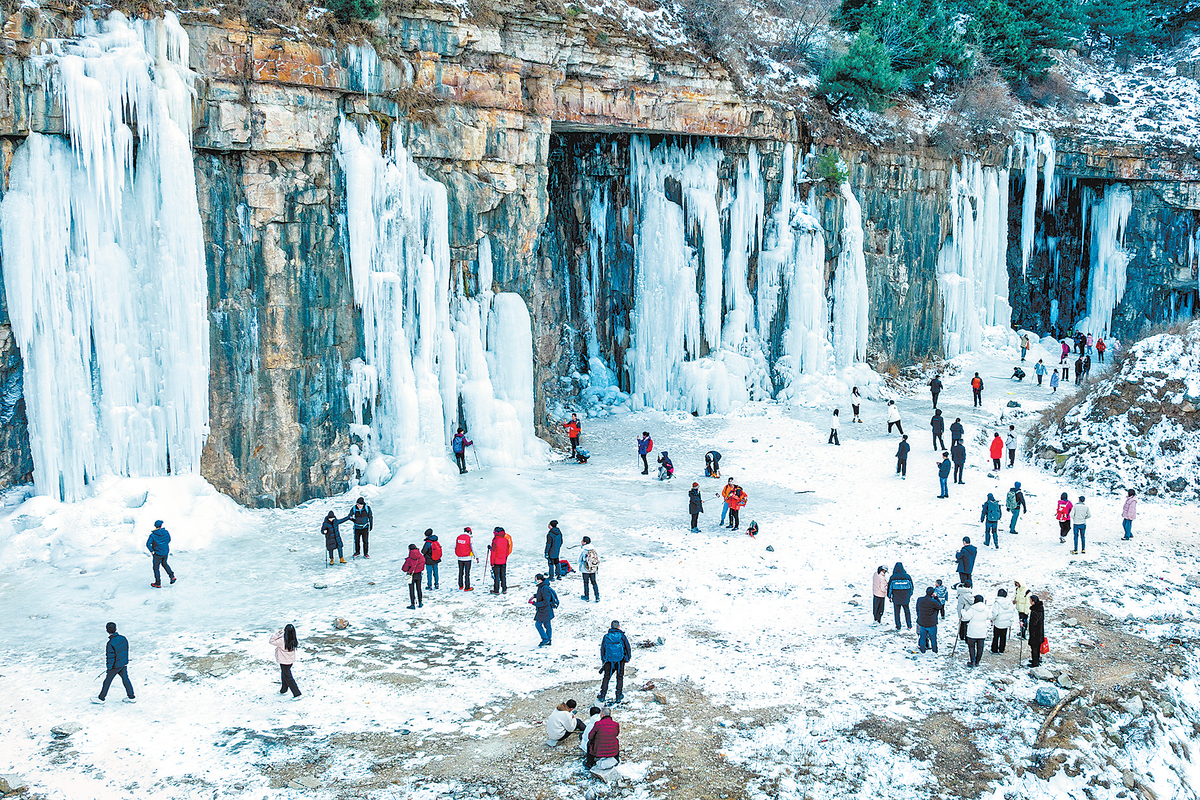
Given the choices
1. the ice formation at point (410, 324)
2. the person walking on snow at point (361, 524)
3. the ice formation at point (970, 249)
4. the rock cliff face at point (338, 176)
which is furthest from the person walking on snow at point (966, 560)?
the ice formation at point (970, 249)

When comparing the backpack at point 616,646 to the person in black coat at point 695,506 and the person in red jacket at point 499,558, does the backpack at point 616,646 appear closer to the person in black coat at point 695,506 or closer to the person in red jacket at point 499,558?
the person in red jacket at point 499,558

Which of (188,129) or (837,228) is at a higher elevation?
(188,129)

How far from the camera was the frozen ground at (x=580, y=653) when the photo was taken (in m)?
10.6

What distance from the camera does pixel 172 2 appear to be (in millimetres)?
18062

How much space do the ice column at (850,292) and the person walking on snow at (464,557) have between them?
19.2m

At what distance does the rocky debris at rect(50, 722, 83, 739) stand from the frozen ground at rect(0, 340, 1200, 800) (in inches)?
2.5

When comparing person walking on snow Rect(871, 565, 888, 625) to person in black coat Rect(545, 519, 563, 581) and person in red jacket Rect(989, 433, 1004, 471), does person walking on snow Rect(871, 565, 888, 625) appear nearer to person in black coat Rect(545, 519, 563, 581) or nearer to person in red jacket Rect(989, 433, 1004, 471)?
Result: person in black coat Rect(545, 519, 563, 581)

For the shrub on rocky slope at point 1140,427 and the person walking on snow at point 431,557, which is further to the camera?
the shrub on rocky slope at point 1140,427

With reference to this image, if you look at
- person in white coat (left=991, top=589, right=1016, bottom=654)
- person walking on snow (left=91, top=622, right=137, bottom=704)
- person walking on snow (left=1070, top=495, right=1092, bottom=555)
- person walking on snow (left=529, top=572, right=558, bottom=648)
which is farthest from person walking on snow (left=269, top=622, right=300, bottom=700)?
person walking on snow (left=1070, top=495, right=1092, bottom=555)

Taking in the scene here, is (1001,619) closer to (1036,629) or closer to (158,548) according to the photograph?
(1036,629)

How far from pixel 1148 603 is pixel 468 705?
1094cm

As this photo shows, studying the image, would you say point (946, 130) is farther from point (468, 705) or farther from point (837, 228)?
point (468, 705)

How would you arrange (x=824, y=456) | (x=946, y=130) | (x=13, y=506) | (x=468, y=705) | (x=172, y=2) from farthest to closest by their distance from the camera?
1. (x=946, y=130)
2. (x=824, y=456)
3. (x=172, y=2)
4. (x=13, y=506)
5. (x=468, y=705)

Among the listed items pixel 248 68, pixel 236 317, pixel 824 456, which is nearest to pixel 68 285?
pixel 236 317
